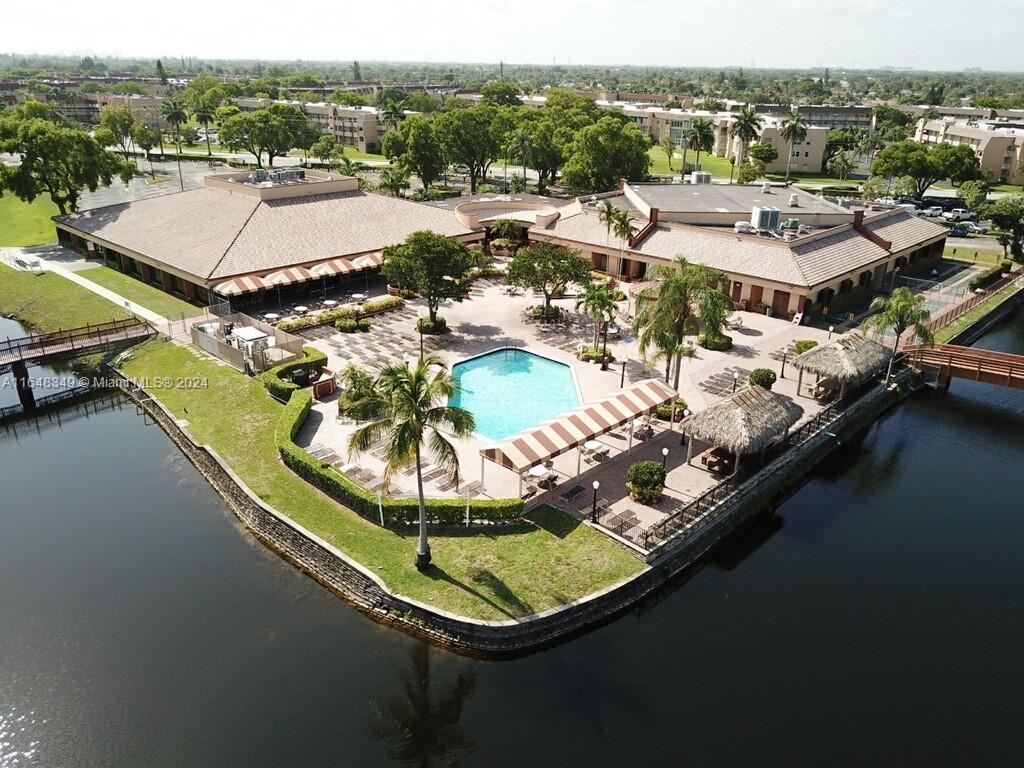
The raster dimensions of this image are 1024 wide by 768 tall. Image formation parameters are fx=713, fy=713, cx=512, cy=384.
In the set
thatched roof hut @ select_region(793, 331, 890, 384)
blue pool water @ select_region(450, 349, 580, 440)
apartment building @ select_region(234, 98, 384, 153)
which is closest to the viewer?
blue pool water @ select_region(450, 349, 580, 440)

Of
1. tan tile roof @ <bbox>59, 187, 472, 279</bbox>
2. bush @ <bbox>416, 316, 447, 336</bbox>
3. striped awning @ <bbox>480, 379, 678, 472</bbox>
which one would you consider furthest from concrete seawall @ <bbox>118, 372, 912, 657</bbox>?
tan tile roof @ <bbox>59, 187, 472, 279</bbox>

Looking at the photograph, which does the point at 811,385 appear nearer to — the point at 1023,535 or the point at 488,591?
the point at 1023,535

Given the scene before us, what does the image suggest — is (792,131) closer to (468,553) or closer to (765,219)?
(765,219)

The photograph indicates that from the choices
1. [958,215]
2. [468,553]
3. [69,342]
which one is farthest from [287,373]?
[958,215]

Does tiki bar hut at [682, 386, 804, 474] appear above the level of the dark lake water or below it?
above

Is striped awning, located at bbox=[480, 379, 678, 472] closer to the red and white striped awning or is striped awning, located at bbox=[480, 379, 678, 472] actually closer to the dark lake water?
the dark lake water

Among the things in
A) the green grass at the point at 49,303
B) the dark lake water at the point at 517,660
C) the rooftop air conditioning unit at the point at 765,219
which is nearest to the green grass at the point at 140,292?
the green grass at the point at 49,303

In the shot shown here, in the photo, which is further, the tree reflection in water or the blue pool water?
the blue pool water
